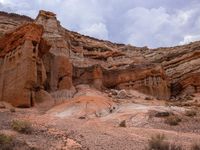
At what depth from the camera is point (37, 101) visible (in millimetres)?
32344

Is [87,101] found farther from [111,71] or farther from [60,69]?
[111,71]

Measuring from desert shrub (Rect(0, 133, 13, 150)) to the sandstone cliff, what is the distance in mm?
13540

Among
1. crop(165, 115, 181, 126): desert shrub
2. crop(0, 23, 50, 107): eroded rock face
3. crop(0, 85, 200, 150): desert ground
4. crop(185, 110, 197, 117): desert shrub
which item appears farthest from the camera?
crop(0, 23, 50, 107): eroded rock face

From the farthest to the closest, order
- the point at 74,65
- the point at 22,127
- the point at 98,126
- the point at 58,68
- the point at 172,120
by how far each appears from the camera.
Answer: the point at 74,65, the point at 58,68, the point at 172,120, the point at 98,126, the point at 22,127

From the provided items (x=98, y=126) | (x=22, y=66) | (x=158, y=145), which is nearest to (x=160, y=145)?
(x=158, y=145)

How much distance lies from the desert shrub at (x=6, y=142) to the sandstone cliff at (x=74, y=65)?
533 inches

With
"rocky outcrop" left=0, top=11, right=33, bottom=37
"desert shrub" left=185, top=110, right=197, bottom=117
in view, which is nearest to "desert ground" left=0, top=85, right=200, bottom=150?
"desert shrub" left=185, top=110, right=197, bottom=117

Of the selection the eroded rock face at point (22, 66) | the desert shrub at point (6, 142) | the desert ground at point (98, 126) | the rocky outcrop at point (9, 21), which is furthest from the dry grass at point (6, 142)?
the rocky outcrop at point (9, 21)

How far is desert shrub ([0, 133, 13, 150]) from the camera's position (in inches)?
637

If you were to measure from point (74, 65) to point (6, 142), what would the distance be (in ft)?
92.3

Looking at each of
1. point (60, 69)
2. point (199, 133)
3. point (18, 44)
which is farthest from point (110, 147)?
point (60, 69)

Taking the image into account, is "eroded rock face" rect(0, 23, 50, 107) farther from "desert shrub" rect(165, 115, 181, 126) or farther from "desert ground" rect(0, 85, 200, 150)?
"desert shrub" rect(165, 115, 181, 126)

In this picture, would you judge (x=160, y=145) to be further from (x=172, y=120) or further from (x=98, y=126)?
(x=172, y=120)

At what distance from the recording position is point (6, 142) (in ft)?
54.2
